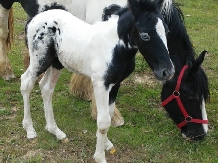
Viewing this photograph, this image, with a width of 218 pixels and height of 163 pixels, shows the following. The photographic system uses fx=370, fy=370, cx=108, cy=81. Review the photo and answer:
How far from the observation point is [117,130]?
4.07 m

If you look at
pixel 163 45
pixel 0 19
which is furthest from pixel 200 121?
pixel 0 19

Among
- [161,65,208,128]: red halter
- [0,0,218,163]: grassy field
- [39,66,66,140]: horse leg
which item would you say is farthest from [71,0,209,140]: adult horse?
[39,66,66,140]: horse leg

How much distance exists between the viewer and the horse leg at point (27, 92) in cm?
353

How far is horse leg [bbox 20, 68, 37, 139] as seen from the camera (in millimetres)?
3530

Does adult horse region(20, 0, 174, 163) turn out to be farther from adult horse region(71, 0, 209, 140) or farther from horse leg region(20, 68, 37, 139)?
adult horse region(71, 0, 209, 140)

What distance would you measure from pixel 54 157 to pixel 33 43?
1.10m

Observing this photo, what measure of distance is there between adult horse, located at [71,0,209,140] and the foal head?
3.21ft

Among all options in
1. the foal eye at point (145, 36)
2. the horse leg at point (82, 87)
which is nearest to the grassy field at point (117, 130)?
the horse leg at point (82, 87)

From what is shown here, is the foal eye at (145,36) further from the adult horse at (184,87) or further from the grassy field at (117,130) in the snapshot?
the grassy field at (117,130)

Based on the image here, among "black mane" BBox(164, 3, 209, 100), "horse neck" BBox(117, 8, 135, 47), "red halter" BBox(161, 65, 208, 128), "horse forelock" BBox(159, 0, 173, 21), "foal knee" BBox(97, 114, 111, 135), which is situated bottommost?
"red halter" BBox(161, 65, 208, 128)

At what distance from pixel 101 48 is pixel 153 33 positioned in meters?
0.54

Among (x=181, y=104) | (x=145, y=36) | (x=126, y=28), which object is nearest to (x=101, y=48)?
(x=126, y=28)

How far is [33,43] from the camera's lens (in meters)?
3.33

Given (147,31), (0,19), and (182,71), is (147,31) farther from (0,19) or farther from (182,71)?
(0,19)
